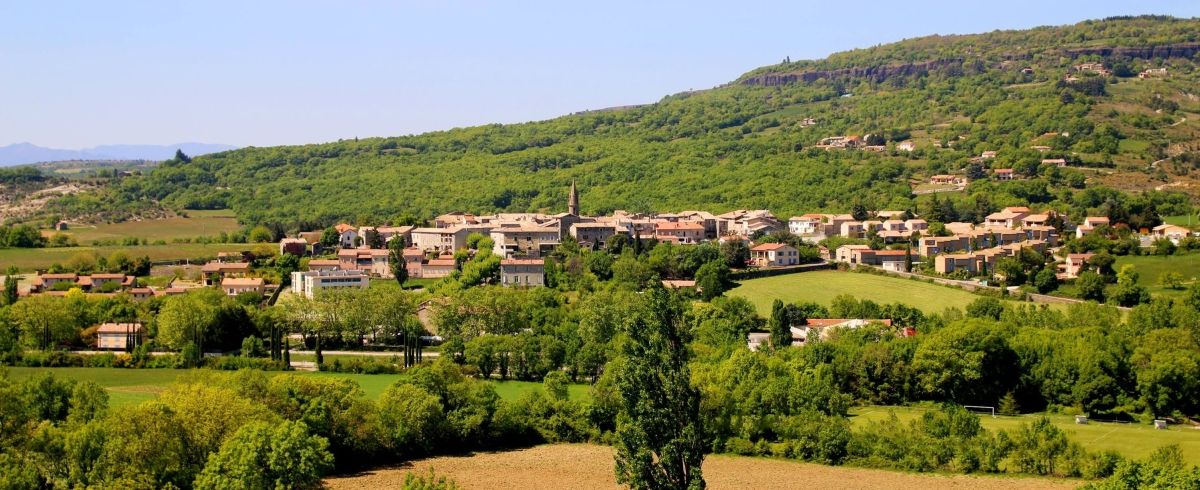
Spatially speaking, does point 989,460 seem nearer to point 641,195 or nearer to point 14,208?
point 641,195

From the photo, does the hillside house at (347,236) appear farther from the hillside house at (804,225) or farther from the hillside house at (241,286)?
the hillside house at (804,225)

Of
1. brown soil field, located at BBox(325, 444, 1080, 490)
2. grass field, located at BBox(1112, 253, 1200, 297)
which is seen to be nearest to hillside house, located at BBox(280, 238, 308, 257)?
brown soil field, located at BBox(325, 444, 1080, 490)

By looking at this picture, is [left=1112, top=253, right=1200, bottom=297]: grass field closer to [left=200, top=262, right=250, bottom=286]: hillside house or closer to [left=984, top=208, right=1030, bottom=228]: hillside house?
[left=984, top=208, right=1030, bottom=228]: hillside house

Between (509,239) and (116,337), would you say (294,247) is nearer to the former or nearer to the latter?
(509,239)

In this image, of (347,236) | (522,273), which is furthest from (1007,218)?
(347,236)

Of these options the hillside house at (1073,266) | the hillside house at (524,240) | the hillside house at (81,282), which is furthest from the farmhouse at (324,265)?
the hillside house at (1073,266)

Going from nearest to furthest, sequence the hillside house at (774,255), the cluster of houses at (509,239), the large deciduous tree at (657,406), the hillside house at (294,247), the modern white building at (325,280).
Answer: the large deciduous tree at (657,406) < the modern white building at (325,280) < the cluster of houses at (509,239) < the hillside house at (774,255) < the hillside house at (294,247)
